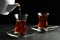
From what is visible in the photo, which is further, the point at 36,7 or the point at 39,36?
the point at 36,7

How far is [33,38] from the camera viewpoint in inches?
54.6

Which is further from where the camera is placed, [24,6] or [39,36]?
[24,6]

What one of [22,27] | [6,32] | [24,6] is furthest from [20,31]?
[24,6]

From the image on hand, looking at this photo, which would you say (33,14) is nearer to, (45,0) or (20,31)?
(45,0)

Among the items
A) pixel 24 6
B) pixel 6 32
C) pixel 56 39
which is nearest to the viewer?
pixel 56 39

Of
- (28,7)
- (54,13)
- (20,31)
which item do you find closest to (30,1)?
(28,7)

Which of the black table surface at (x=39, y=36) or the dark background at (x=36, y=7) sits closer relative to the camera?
the black table surface at (x=39, y=36)

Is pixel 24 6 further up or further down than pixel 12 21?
further up

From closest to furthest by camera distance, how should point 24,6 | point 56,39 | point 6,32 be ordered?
1. point 56,39
2. point 6,32
3. point 24,6

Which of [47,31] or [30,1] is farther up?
[30,1]

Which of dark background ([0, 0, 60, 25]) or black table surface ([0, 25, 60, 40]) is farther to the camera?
dark background ([0, 0, 60, 25])

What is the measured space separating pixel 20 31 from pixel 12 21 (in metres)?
0.62

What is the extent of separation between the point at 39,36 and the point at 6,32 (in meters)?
0.26

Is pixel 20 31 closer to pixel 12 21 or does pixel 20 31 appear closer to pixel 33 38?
pixel 33 38
